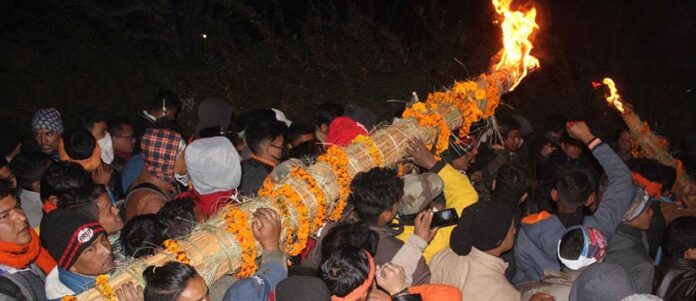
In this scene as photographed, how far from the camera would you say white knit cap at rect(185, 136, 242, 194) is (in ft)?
15.3

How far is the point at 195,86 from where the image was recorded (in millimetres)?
11516

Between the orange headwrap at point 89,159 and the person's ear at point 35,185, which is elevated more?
the orange headwrap at point 89,159

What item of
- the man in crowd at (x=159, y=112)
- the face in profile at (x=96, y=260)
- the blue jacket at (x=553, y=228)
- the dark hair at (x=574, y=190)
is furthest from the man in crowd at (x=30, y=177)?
the dark hair at (x=574, y=190)

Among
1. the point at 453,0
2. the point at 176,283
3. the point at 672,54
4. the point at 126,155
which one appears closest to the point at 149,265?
the point at 176,283

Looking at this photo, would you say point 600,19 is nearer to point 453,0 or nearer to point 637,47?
point 637,47

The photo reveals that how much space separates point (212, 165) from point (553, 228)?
107 inches

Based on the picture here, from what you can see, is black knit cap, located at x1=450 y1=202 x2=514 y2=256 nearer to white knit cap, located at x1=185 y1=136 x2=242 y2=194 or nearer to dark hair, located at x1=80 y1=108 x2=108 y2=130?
white knit cap, located at x1=185 y1=136 x2=242 y2=194

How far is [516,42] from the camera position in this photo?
6.46m

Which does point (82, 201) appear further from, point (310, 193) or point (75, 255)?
point (310, 193)

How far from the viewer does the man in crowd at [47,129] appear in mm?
6570

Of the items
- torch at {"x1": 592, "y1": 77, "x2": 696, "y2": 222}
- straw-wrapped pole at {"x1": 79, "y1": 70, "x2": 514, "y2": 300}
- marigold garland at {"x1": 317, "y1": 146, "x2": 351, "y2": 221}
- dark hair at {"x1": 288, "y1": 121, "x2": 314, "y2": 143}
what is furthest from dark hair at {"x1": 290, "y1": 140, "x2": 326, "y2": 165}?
torch at {"x1": 592, "y1": 77, "x2": 696, "y2": 222}

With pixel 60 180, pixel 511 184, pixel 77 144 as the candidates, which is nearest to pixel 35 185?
pixel 77 144

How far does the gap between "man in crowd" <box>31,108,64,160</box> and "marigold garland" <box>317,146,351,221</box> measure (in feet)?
11.9

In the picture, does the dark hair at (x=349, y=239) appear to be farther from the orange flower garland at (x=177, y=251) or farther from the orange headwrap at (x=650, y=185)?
the orange headwrap at (x=650, y=185)
